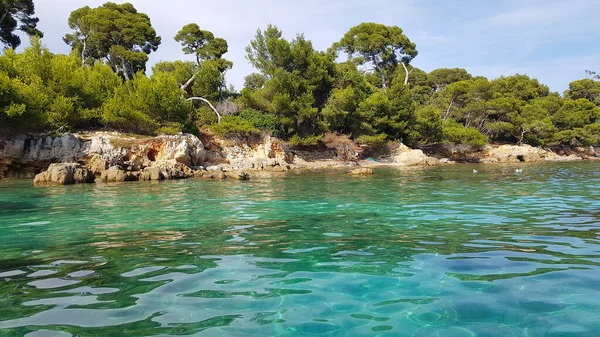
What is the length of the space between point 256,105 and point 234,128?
556cm

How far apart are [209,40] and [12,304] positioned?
45988 mm

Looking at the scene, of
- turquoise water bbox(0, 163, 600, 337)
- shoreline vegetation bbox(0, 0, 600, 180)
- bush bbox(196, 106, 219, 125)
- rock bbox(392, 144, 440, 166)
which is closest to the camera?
turquoise water bbox(0, 163, 600, 337)

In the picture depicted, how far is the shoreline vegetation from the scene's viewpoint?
25.1m

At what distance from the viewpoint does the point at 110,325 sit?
3189 millimetres

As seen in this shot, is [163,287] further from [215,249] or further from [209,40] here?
[209,40]

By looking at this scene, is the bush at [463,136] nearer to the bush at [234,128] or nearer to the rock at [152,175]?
the bush at [234,128]

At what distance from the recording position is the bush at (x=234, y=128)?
33.5m

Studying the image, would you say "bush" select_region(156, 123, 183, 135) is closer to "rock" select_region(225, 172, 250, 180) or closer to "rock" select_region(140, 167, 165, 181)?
"rock" select_region(140, 167, 165, 181)

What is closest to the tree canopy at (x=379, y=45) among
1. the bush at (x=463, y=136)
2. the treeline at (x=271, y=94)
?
the treeline at (x=271, y=94)

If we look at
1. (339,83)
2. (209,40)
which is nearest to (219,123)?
(339,83)

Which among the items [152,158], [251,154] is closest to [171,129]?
[152,158]

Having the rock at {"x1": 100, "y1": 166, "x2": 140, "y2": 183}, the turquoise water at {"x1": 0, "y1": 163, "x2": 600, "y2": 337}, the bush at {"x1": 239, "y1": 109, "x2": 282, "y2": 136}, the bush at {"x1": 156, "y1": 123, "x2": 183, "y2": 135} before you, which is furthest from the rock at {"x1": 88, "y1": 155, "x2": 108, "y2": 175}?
the bush at {"x1": 239, "y1": 109, "x2": 282, "y2": 136}

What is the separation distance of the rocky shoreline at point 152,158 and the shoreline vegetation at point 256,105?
131 mm

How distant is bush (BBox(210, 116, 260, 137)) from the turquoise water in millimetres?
24383
